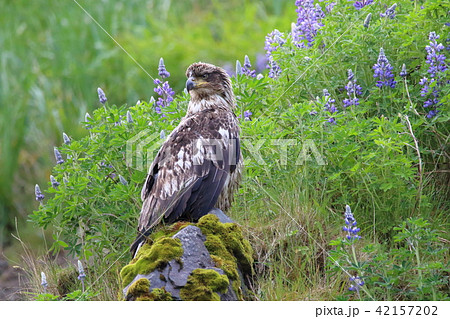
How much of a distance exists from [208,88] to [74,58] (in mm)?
3265

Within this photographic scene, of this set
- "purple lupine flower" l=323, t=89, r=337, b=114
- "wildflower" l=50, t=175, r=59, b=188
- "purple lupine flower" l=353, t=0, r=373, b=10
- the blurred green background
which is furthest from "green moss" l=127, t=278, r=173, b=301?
the blurred green background

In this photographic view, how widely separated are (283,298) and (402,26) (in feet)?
7.93

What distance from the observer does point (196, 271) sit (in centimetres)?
404

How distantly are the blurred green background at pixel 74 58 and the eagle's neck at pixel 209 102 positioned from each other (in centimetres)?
250

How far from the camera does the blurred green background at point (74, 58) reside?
8070 millimetres

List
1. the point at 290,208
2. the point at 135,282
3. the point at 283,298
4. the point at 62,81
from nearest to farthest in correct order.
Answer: the point at 135,282 → the point at 283,298 → the point at 290,208 → the point at 62,81

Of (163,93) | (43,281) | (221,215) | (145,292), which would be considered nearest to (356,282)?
(221,215)

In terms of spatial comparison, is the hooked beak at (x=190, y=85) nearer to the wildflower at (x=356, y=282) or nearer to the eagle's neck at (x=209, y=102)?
the eagle's neck at (x=209, y=102)

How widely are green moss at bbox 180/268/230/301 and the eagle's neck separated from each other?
1.92 metres

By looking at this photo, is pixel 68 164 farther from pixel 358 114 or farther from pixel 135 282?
pixel 358 114

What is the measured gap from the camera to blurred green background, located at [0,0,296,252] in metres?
8.07

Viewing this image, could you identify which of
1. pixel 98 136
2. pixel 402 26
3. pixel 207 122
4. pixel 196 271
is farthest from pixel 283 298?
pixel 402 26

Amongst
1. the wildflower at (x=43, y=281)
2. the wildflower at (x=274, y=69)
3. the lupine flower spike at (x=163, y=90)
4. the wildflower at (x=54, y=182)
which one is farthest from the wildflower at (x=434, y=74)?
the wildflower at (x=43, y=281)

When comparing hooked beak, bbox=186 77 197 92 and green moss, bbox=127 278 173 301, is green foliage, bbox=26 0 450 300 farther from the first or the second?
green moss, bbox=127 278 173 301
